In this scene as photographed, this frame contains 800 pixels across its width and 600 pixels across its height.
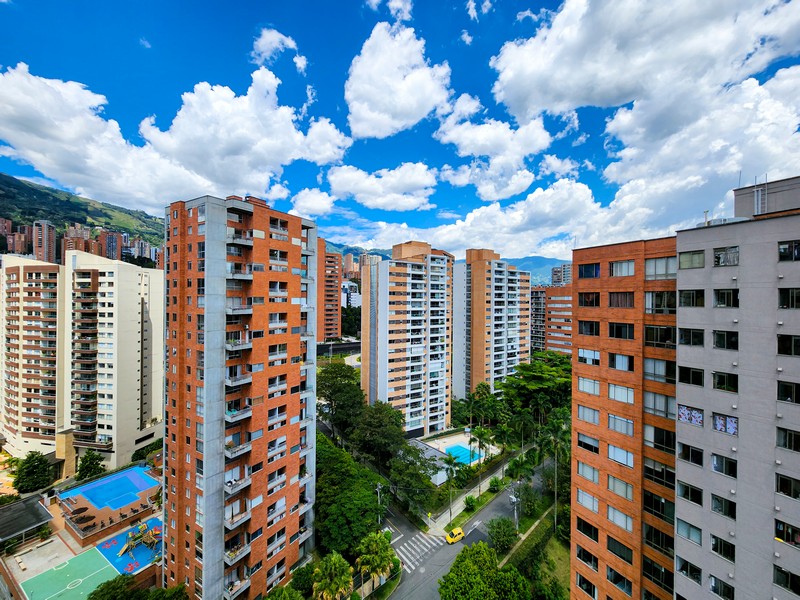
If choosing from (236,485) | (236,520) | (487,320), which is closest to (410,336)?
(487,320)

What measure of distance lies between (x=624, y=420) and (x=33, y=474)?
77032 millimetres

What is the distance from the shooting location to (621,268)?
22.0 meters

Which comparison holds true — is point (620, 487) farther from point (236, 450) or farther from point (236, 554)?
point (236, 554)

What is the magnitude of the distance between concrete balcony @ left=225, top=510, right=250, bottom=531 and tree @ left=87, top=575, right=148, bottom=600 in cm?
789

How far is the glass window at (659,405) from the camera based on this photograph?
19641mm

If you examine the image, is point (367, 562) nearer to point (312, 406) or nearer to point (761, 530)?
point (312, 406)

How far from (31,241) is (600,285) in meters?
184

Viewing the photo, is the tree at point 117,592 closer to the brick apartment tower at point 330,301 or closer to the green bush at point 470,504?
the green bush at point 470,504

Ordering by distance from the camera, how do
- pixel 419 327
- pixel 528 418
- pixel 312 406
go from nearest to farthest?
pixel 312 406 < pixel 528 418 < pixel 419 327

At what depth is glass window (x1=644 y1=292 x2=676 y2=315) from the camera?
19.8 m

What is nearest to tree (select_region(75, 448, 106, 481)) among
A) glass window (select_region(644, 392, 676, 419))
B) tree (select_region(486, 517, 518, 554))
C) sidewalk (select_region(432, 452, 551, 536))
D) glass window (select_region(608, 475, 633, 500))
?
sidewalk (select_region(432, 452, 551, 536))

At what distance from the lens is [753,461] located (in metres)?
15.2

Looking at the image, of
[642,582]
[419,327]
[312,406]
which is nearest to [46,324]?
[312,406]

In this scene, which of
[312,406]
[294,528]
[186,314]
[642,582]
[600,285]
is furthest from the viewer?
[312,406]
